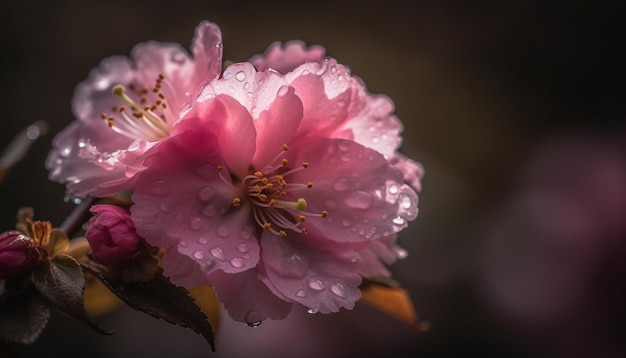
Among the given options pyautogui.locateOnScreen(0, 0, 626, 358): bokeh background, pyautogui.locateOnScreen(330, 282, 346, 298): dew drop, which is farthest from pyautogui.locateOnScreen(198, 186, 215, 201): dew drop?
pyautogui.locateOnScreen(0, 0, 626, 358): bokeh background

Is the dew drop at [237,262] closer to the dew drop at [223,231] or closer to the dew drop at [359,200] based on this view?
the dew drop at [223,231]

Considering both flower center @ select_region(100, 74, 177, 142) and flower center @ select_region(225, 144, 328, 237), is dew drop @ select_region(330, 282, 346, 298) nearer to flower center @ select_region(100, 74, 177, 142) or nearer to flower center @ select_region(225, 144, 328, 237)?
flower center @ select_region(225, 144, 328, 237)

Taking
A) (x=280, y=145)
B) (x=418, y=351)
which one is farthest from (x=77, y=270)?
(x=418, y=351)

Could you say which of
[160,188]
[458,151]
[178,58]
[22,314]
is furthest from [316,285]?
[458,151]

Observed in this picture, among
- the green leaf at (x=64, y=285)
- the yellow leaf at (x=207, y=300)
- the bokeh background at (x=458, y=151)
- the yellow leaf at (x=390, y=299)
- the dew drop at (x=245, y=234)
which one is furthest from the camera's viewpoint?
the bokeh background at (x=458, y=151)

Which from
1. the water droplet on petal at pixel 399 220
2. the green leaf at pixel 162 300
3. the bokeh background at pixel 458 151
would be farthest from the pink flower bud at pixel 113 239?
the bokeh background at pixel 458 151

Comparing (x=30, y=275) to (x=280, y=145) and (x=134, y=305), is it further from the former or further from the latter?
(x=280, y=145)
